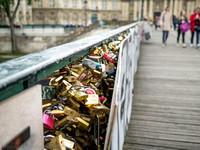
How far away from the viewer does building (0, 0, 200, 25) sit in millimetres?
66938

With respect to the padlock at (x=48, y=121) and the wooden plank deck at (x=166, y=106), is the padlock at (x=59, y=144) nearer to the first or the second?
the padlock at (x=48, y=121)

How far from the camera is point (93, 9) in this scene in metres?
70.9

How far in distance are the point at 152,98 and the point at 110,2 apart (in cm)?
6984

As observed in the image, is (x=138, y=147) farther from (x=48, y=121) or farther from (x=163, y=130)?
(x=48, y=121)

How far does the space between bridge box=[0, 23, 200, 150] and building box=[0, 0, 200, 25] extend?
60.7 metres

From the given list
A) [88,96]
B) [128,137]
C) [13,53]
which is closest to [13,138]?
[88,96]

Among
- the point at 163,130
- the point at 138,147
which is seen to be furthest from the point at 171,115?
the point at 138,147

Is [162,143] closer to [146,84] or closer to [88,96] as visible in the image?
[88,96]

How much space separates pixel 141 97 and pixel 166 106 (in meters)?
0.69

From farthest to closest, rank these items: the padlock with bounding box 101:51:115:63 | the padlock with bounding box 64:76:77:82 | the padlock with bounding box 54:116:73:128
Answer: the padlock with bounding box 101:51:115:63 < the padlock with bounding box 64:76:77:82 < the padlock with bounding box 54:116:73:128

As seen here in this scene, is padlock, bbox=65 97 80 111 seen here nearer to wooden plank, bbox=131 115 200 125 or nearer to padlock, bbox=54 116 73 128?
padlock, bbox=54 116 73 128

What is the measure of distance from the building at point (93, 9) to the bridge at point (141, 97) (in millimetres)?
60662

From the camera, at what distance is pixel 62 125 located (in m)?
2.16

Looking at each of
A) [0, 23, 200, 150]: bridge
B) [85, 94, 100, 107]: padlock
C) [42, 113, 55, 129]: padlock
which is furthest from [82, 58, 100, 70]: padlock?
[42, 113, 55, 129]: padlock
